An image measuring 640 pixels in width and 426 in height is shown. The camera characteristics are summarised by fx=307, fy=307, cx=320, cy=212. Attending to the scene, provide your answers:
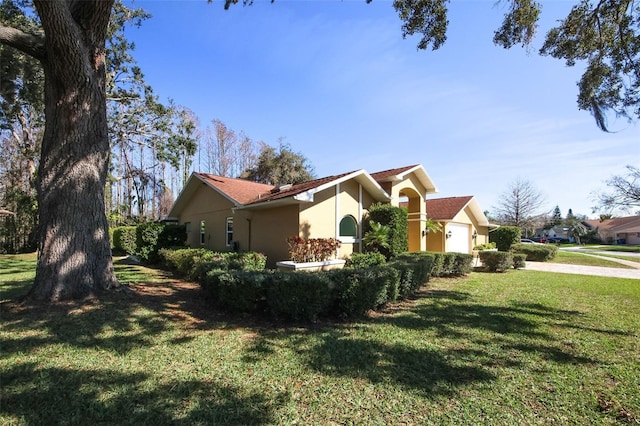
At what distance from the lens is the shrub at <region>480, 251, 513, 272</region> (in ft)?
51.5

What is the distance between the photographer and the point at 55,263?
257 inches

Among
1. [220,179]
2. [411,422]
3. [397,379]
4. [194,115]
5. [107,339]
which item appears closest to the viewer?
[411,422]

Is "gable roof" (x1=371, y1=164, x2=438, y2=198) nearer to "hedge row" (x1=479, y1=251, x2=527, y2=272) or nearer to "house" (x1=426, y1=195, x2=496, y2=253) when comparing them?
"house" (x1=426, y1=195, x2=496, y2=253)

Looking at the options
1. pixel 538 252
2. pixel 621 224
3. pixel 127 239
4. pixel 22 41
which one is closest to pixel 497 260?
pixel 538 252

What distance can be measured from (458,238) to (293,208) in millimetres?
15241

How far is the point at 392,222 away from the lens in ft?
46.5

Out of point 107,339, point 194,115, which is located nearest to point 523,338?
point 107,339

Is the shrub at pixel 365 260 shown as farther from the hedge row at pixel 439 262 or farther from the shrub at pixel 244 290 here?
the shrub at pixel 244 290

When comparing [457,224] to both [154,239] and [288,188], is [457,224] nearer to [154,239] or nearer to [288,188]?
[288,188]

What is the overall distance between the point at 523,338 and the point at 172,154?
67.7 feet

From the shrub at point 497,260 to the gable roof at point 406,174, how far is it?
183 inches

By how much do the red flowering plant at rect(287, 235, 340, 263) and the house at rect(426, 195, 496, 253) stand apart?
1192 centimetres

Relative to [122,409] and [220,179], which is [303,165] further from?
[122,409]

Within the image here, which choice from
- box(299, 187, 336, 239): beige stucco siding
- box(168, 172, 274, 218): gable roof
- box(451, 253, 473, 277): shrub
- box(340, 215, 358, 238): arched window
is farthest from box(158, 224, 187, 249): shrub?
box(451, 253, 473, 277): shrub
